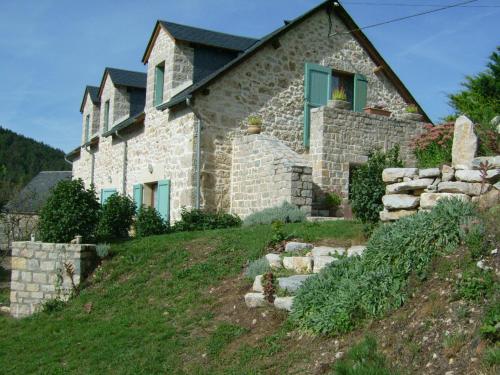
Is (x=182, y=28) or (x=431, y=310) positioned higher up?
(x=182, y=28)

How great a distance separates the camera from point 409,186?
743cm

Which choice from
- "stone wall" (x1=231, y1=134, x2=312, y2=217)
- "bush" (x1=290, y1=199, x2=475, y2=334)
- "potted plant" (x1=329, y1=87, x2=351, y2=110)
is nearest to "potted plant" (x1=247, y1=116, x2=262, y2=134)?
"stone wall" (x1=231, y1=134, x2=312, y2=217)

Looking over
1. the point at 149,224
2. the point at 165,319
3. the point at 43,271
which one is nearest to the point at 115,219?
the point at 149,224

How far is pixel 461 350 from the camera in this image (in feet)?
14.3

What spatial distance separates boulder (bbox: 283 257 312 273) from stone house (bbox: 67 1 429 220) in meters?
4.51

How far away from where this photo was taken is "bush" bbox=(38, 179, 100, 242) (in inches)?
441

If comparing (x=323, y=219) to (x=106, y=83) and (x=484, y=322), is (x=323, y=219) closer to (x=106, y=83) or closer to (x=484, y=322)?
(x=484, y=322)

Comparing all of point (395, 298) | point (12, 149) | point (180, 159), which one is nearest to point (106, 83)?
point (180, 159)

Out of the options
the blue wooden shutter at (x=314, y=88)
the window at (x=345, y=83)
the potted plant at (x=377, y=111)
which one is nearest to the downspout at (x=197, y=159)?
the blue wooden shutter at (x=314, y=88)

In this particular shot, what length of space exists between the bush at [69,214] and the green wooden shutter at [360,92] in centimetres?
797

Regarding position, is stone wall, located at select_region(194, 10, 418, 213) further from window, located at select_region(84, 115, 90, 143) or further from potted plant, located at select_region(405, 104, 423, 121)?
window, located at select_region(84, 115, 90, 143)

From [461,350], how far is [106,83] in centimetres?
1859

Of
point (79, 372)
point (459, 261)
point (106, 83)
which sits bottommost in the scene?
point (79, 372)

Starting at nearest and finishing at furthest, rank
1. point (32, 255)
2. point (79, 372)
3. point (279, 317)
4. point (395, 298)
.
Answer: point (395, 298) < point (279, 317) < point (79, 372) < point (32, 255)
